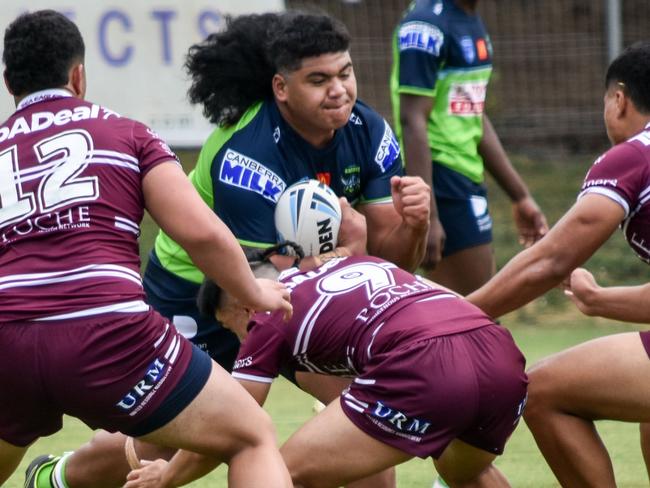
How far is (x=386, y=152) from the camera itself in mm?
5340

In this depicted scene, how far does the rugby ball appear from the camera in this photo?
485 centimetres

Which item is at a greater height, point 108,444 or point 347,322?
point 347,322

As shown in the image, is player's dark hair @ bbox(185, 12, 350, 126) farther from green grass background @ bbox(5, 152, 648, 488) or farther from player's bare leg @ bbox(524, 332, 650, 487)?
green grass background @ bbox(5, 152, 648, 488)

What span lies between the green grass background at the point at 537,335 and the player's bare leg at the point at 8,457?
141 centimetres

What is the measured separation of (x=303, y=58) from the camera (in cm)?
510

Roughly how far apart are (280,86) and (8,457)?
68.6 inches

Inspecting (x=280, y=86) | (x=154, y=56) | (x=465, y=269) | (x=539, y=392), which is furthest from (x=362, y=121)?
(x=154, y=56)

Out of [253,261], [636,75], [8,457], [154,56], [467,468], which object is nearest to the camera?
[8,457]

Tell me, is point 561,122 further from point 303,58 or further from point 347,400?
point 347,400

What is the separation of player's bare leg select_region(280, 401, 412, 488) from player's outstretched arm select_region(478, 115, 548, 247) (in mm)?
2976

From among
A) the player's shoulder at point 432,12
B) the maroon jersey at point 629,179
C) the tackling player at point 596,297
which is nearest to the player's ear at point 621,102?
the tackling player at point 596,297

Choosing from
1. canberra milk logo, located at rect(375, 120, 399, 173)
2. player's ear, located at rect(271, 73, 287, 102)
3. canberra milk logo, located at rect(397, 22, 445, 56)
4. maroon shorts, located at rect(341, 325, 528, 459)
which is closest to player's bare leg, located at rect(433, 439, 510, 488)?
maroon shorts, located at rect(341, 325, 528, 459)

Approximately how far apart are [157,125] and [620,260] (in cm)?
428

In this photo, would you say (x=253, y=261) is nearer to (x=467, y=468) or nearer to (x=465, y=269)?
(x=467, y=468)
